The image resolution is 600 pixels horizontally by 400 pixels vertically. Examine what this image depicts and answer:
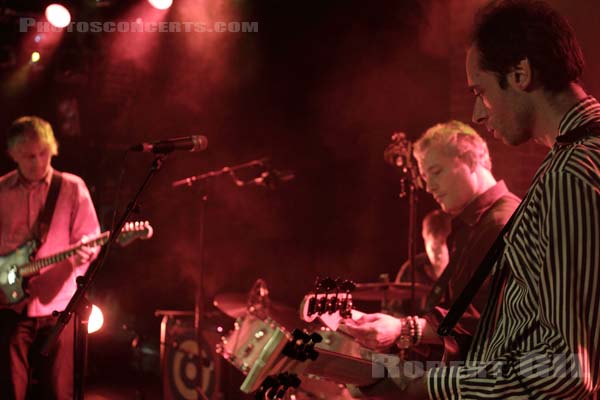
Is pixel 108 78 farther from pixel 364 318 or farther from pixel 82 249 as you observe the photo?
pixel 364 318

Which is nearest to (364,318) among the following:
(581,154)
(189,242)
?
(581,154)

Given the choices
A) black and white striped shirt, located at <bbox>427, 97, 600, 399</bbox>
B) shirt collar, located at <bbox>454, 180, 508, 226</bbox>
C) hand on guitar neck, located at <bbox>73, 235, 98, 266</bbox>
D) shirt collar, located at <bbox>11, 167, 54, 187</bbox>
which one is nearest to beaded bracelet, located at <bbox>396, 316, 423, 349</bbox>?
shirt collar, located at <bbox>454, 180, 508, 226</bbox>

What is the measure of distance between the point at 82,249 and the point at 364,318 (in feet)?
8.05

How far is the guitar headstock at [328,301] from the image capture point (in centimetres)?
314

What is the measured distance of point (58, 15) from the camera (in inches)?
269

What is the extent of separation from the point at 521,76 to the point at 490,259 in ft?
1.93

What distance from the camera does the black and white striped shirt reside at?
5.33 feet

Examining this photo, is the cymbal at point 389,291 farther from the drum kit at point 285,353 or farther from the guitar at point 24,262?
the guitar at point 24,262

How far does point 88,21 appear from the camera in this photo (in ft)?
24.0

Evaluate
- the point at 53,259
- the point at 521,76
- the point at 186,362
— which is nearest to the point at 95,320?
the point at 53,259

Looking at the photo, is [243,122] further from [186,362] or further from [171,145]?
[171,145]

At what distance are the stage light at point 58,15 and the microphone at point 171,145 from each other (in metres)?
3.62

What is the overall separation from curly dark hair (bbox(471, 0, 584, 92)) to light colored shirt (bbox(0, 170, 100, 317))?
3.97 meters

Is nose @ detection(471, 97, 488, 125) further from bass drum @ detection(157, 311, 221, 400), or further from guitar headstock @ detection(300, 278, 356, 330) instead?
bass drum @ detection(157, 311, 221, 400)
